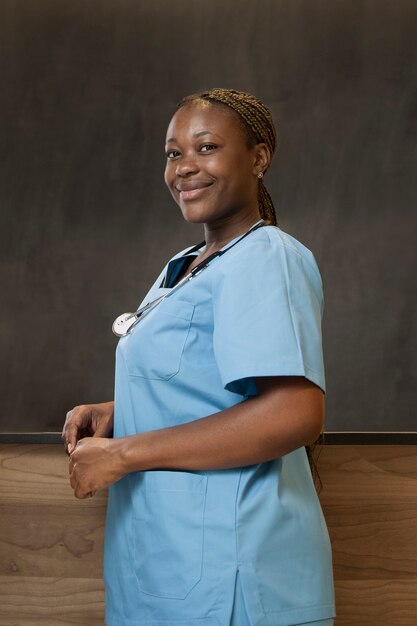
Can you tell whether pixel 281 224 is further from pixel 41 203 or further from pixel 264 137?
pixel 264 137

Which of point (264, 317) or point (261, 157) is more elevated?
point (261, 157)

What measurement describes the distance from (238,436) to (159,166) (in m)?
1.13

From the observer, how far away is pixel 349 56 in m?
1.86

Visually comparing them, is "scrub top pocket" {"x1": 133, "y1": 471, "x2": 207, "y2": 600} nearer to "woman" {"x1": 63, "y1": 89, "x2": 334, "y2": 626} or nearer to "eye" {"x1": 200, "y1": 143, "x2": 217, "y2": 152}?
"woman" {"x1": 63, "y1": 89, "x2": 334, "y2": 626}

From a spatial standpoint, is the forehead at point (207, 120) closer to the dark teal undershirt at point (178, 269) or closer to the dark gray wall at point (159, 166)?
the dark teal undershirt at point (178, 269)

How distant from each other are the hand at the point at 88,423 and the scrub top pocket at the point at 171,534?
0.24 metres

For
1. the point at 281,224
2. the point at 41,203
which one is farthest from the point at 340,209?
the point at 41,203

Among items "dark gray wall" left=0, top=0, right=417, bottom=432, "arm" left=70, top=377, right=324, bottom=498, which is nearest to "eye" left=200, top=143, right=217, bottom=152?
"arm" left=70, top=377, right=324, bottom=498

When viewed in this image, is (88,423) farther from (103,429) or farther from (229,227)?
(229,227)

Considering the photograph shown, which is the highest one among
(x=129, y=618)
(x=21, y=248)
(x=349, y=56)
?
(x=349, y=56)

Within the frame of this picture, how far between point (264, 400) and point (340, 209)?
101cm

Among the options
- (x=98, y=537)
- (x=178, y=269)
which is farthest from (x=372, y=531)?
(x=178, y=269)

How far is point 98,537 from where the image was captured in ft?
4.81

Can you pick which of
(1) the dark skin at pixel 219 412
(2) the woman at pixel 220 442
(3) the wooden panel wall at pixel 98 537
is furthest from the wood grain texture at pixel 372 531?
(1) the dark skin at pixel 219 412
